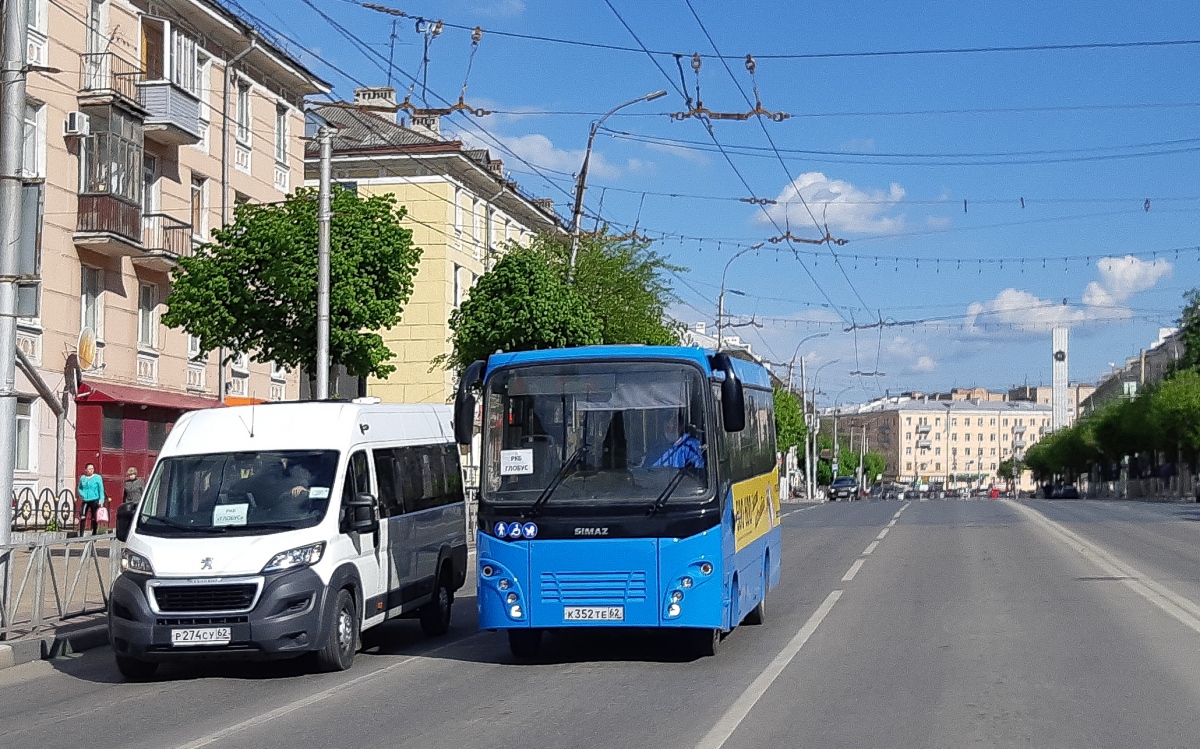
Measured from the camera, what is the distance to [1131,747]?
28.1ft

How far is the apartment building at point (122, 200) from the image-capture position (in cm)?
3056

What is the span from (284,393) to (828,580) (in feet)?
79.8

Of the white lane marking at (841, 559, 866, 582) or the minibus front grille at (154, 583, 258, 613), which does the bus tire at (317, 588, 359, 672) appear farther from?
the white lane marking at (841, 559, 866, 582)

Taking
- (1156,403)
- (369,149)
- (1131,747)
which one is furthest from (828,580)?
(1156,403)

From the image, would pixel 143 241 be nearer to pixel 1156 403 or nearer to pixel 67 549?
pixel 67 549

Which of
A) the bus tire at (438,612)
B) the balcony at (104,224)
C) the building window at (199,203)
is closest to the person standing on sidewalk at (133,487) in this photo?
the balcony at (104,224)

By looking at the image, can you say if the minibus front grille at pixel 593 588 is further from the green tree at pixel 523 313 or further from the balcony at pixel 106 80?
the green tree at pixel 523 313

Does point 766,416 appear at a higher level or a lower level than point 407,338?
lower

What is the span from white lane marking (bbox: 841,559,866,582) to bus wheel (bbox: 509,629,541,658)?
9.33 m

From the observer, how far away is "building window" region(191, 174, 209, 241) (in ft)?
123

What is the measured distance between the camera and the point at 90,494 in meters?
29.1

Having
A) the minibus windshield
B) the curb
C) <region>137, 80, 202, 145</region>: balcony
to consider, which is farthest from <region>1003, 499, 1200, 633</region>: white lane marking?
<region>137, 80, 202, 145</region>: balcony

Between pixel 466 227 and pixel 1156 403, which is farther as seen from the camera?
pixel 1156 403

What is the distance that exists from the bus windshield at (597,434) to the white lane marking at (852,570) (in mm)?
9538
